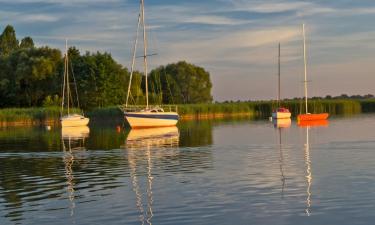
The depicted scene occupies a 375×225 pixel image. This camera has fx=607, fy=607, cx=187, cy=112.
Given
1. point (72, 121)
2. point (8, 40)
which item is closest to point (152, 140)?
point (72, 121)

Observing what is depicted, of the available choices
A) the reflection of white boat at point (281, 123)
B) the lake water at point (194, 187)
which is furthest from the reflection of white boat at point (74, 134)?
the reflection of white boat at point (281, 123)

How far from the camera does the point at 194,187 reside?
2033cm

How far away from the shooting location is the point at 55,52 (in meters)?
109

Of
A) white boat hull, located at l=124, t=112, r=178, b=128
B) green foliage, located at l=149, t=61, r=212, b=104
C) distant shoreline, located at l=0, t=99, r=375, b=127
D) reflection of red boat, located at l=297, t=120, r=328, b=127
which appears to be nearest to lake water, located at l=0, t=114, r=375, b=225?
white boat hull, located at l=124, t=112, r=178, b=128

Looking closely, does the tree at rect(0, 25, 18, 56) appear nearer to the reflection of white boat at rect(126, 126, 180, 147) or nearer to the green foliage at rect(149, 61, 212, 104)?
the green foliage at rect(149, 61, 212, 104)

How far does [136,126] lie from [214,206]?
51808 mm

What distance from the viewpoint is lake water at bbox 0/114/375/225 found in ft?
51.6

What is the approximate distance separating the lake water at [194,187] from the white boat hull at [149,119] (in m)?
32.6

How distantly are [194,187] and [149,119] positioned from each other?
48.7m

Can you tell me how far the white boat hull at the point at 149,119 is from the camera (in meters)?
67.9

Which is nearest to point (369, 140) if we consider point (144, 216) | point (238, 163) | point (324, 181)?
point (238, 163)

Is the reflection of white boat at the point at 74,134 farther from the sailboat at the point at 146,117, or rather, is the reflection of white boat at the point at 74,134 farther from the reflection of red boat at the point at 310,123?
the reflection of red boat at the point at 310,123

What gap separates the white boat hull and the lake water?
3260cm

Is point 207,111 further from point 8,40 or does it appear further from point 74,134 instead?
point 8,40
